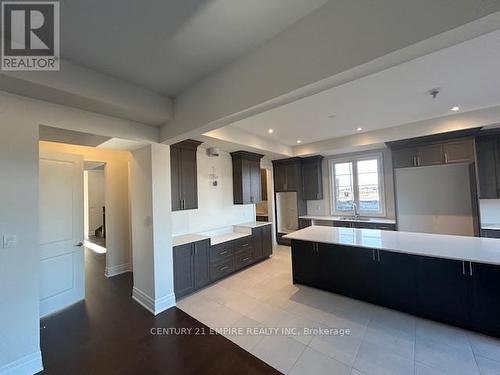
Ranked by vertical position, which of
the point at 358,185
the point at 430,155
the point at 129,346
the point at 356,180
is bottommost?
the point at 129,346

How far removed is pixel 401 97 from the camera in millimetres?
2834

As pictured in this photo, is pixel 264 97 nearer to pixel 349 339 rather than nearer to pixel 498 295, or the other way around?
pixel 349 339

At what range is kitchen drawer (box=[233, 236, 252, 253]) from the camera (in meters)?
4.12

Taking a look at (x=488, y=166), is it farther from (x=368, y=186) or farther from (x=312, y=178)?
(x=312, y=178)

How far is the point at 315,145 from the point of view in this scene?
5.20 meters

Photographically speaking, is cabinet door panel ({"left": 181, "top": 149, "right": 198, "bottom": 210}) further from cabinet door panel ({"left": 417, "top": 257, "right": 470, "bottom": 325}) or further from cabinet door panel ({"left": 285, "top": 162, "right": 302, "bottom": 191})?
cabinet door panel ({"left": 417, "top": 257, "right": 470, "bottom": 325})

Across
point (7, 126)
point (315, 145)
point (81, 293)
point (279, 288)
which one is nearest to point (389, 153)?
point (315, 145)

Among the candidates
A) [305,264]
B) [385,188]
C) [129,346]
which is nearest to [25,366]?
[129,346]

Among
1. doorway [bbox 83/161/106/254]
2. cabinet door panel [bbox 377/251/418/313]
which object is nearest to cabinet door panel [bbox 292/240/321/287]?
cabinet door panel [bbox 377/251/418/313]

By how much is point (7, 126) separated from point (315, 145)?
5029mm

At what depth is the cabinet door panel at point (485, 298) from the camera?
2123mm

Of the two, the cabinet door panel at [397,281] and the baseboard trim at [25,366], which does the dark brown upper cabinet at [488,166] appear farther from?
the baseboard trim at [25,366]

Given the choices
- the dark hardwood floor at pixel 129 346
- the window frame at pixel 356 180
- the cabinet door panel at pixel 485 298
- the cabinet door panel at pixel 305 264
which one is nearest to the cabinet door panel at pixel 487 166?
the window frame at pixel 356 180

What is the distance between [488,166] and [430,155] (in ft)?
2.65
